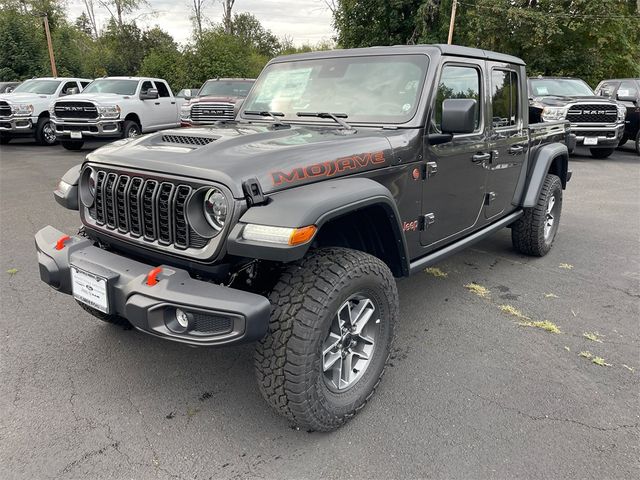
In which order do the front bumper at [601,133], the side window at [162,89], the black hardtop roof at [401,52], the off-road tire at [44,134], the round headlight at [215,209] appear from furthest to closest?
the side window at [162,89], the off-road tire at [44,134], the front bumper at [601,133], the black hardtop roof at [401,52], the round headlight at [215,209]

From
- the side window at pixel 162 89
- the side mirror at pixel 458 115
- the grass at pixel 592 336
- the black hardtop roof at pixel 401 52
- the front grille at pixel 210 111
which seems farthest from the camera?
the side window at pixel 162 89

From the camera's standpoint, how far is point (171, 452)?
2.35 metres

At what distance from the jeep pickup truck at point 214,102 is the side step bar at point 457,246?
8939mm

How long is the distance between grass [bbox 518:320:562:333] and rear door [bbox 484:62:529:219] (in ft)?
3.06

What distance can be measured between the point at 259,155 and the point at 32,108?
14.1 m

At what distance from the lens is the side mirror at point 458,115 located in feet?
9.39

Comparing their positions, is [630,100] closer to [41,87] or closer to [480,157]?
[480,157]

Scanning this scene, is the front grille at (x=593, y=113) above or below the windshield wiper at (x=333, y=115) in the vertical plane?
below

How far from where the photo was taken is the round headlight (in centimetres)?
226

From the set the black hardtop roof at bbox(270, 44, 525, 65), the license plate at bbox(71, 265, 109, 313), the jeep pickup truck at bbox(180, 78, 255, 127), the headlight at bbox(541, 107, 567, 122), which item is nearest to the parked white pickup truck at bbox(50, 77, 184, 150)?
the jeep pickup truck at bbox(180, 78, 255, 127)

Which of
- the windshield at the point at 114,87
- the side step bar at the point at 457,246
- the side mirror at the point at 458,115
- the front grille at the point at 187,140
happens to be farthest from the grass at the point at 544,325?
the windshield at the point at 114,87

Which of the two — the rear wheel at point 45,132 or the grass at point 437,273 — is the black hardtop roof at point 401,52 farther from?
the rear wheel at point 45,132

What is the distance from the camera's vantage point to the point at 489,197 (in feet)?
13.4

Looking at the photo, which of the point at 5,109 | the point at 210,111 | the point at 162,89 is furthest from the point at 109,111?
the point at 5,109
